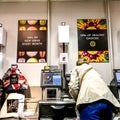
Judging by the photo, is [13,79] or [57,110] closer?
[57,110]

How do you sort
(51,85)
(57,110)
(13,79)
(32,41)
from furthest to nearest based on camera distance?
(32,41) → (13,79) → (51,85) → (57,110)

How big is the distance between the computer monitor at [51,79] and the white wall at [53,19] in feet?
2.35

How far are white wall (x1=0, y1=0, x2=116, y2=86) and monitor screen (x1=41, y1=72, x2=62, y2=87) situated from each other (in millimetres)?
728

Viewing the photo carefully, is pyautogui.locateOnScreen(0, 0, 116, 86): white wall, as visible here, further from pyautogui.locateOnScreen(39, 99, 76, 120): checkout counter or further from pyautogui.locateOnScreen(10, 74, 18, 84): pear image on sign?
pyautogui.locateOnScreen(39, 99, 76, 120): checkout counter

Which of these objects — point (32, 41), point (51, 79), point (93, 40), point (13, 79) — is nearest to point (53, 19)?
point (32, 41)

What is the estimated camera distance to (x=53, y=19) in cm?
498

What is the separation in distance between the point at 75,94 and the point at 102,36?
2.24m

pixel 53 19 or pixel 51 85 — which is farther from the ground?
pixel 53 19

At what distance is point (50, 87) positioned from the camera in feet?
12.8

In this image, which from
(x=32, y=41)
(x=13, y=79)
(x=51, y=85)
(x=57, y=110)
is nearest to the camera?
(x=57, y=110)

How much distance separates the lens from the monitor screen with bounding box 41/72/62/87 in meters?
3.93

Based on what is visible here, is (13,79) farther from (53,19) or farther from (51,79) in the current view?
(53,19)

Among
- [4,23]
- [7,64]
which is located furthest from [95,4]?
[7,64]

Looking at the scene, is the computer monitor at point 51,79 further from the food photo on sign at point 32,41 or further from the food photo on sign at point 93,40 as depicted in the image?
the food photo on sign at point 93,40
